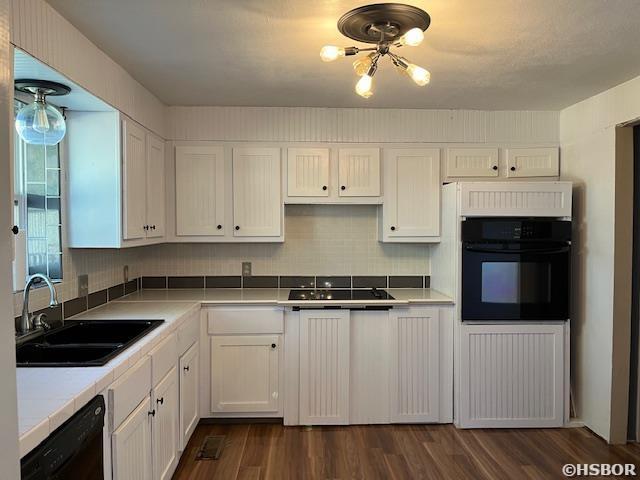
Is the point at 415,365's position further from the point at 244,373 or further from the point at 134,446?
the point at 134,446

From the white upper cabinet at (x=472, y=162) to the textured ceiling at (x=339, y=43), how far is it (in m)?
0.37

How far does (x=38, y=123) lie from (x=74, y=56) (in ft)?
1.15

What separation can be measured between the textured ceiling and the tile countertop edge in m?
1.39

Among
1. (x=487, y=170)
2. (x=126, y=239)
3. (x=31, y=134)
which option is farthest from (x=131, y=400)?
(x=487, y=170)

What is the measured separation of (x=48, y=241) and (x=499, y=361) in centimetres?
285

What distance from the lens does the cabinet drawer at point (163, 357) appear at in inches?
82.7

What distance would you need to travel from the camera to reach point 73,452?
4.44 feet

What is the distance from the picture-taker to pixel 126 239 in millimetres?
2561

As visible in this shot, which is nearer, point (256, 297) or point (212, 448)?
point (212, 448)

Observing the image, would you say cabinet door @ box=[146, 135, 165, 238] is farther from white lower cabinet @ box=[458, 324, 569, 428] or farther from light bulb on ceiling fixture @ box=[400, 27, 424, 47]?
white lower cabinet @ box=[458, 324, 569, 428]

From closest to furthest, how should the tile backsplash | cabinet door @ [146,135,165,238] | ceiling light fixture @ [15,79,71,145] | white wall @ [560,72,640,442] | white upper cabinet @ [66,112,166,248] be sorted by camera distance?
ceiling light fixture @ [15,79,71,145] < white upper cabinet @ [66,112,166,248] < white wall @ [560,72,640,442] < cabinet door @ [146,135,165,238] < the tile backsplash

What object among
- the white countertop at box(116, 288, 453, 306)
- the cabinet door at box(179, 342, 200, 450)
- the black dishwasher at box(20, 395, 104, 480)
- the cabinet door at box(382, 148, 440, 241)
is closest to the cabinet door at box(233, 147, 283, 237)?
the white countertop at box(116, 288, 453, 306)

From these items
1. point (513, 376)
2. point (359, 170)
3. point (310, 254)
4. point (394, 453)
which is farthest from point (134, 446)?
point (513, 376)

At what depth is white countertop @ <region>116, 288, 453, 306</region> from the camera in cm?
306
